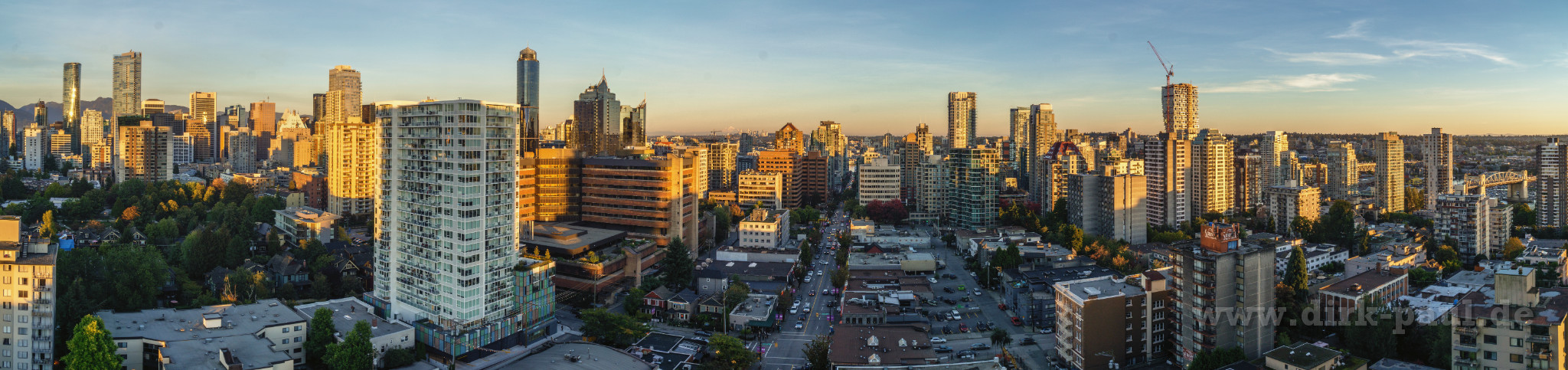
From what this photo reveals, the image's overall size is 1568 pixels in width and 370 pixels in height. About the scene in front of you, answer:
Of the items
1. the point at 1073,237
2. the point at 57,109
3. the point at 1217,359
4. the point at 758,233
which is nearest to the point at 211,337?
the point at 1217,359

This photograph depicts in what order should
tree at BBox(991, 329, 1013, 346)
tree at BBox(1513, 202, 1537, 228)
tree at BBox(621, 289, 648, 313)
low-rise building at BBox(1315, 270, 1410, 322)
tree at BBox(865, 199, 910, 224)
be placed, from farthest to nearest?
tree at BBox(865, 199, 910, 224), tree at BBox(1513, 202, 1537, 228), tree at BBox(621, 289, 648, 313), low-rise building at BBox(1315, 270, 1410, 322), tree at BBox(991, 329, 1013, 346)

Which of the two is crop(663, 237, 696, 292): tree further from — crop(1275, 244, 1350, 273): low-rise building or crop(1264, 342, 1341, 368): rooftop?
crop(1275, 244, 1350, 273): low-rise building

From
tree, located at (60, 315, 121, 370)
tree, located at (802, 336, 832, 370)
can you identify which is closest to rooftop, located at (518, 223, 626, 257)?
tree, located at (802, 336, 832, 370)

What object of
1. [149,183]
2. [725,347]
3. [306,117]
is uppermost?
[306,117]

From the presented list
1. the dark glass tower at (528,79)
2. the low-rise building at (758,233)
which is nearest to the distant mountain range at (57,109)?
the dark glass tower at (528,79)

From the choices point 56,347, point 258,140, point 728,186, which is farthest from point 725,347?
point 258,140

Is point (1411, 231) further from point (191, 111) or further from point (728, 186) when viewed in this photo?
point (191, 111)
